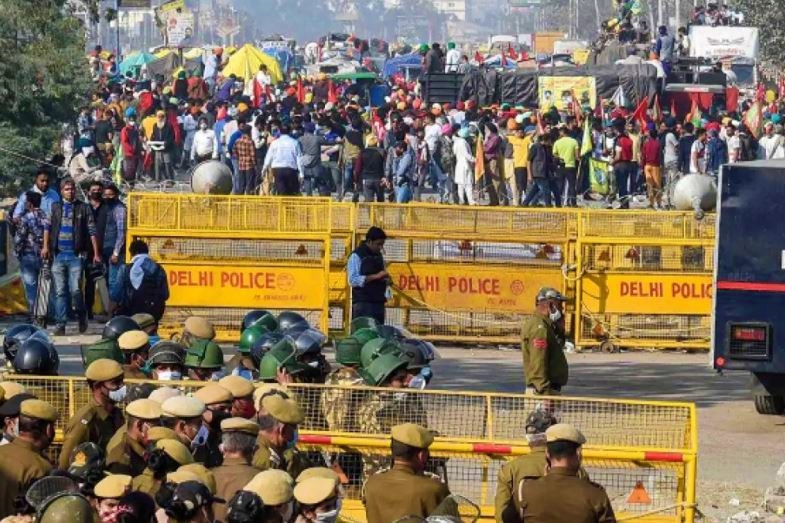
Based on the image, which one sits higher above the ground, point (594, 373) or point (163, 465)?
point (163, 465)

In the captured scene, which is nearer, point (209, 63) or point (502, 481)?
point (502, 481)

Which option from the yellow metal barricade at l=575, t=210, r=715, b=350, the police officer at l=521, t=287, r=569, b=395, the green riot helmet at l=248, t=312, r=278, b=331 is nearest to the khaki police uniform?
the police officer at l=521, t=287, r=569, b=395

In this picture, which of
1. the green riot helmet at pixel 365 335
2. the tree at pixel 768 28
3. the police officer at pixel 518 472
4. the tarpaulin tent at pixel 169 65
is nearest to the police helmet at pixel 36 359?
the green riot helmet at pixel 365 335

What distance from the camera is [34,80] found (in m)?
27.3

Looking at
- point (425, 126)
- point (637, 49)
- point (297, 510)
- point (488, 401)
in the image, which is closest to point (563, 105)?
point (637, 49)

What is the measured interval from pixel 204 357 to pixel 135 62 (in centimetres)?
6248

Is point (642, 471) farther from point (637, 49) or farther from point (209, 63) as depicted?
point (209, 63)

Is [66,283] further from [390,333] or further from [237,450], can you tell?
[237,450]

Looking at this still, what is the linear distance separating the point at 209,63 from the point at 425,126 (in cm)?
2662

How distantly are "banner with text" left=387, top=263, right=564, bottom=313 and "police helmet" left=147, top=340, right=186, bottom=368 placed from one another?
367 inches

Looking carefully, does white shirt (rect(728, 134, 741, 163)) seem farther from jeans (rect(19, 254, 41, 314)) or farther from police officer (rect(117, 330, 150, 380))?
police officer (rect(117, 330, 150, 380))

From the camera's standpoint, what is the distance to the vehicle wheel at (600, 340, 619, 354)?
22.4m

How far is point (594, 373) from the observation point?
21.0 m

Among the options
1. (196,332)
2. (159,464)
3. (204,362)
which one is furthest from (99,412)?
(196,332)
